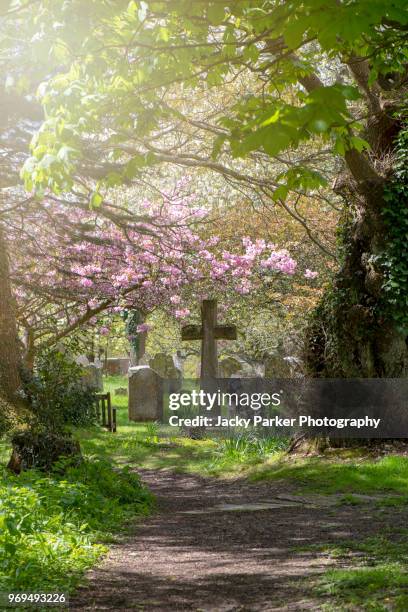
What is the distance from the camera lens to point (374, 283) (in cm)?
1194

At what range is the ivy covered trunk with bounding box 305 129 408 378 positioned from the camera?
11742 mm

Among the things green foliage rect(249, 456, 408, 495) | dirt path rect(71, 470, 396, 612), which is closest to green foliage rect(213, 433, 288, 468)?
green foliage rect(249, 456, 408, 495)

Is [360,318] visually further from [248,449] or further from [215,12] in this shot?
[215,12]

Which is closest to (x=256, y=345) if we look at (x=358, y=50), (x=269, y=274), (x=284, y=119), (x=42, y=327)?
(x=269, y=274)

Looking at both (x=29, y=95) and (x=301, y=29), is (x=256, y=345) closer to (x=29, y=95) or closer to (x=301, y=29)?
(x=29, y=95)

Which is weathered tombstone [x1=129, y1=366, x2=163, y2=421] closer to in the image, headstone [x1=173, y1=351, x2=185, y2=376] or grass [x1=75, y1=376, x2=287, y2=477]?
grass [x1=75, y1=376, x2=287, y2=477]

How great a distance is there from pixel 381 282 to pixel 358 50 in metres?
6.28

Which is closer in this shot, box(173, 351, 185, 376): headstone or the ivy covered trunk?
the ivy covered trunk

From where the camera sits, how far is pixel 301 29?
12.1 feet

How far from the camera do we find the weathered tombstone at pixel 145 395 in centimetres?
2140

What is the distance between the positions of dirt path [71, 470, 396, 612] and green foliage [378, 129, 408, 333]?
139 inches

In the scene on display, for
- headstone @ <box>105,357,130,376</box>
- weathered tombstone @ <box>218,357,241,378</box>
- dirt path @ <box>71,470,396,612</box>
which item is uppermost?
headstone @ <box>105,357,130,376</box>

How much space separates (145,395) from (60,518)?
50.6 feet

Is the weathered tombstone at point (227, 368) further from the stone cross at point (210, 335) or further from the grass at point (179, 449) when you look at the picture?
the stone cross at point (210, 335)
